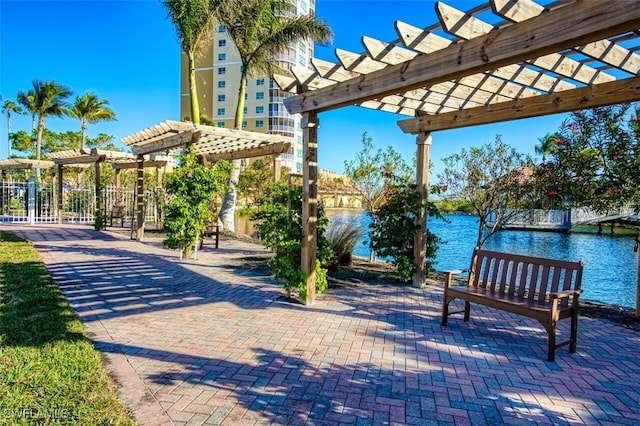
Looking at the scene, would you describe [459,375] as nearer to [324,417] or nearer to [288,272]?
[324,417]

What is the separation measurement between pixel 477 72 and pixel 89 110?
102 feet

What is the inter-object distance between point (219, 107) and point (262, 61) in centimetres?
3808

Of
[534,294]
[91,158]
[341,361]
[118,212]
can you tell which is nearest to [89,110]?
[91,158]

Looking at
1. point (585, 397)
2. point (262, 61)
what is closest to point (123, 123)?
point (262, 61)

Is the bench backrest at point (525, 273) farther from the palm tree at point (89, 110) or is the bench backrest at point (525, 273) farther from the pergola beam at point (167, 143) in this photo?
the palm tree at point (89, 110)

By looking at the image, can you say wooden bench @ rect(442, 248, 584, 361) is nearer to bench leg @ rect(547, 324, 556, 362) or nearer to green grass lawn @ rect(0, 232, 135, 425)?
bench leg @ rect(547, 324, 556, 362)

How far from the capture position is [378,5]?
10477mm

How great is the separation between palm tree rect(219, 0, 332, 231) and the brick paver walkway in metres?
8.60

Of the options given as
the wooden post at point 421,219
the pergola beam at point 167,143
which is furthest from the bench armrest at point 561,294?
the pergola beam at point 167,143

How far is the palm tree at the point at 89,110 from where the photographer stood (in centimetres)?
2788

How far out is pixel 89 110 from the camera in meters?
28.2

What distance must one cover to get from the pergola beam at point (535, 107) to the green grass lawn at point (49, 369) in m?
5.45

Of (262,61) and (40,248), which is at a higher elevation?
(262,61)

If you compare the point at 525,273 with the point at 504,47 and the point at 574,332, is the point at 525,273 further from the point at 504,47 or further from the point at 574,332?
the point at 504,47
